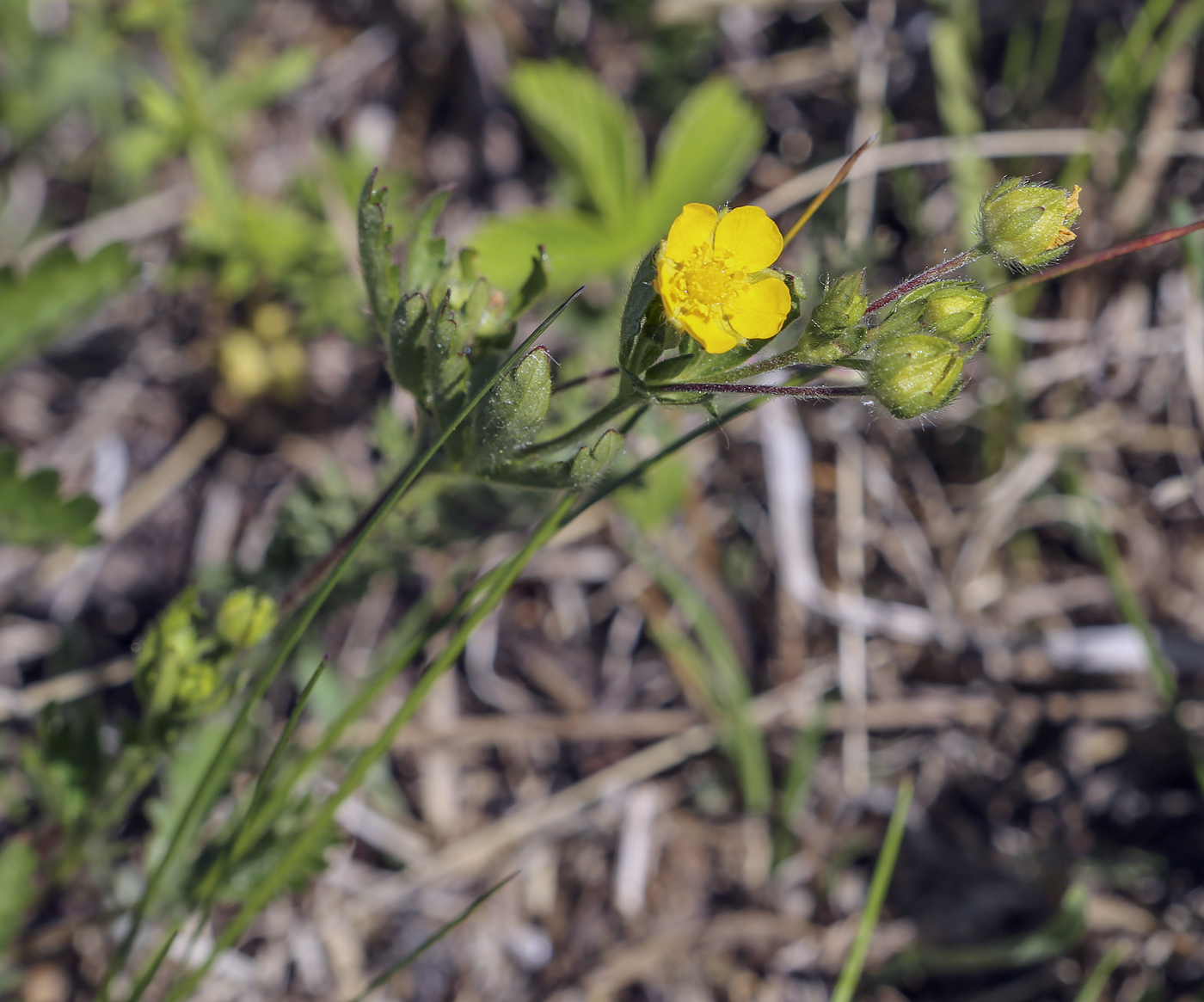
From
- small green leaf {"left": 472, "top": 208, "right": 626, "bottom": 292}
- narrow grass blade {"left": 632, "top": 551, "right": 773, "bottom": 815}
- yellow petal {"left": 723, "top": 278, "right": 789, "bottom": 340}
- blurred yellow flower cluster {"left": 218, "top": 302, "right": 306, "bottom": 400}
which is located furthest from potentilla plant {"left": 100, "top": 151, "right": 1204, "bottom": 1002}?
blurred yellow flower cluster {"left": 218, "top": 302, "right": 306, "bottom": 400}

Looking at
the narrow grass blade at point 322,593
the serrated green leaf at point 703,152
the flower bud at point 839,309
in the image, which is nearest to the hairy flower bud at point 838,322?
the flower bud at point 839,309

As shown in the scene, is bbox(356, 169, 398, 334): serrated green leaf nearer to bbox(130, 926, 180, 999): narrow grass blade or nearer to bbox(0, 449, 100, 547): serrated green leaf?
bbox(0, 449, 100, 547): serrated green leaf

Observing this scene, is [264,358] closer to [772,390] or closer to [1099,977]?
[772,390]

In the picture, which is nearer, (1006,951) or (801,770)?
(1006,951)

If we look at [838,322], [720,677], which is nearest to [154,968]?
[838,322]

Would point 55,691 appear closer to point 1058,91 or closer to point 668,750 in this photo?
point 668,750
